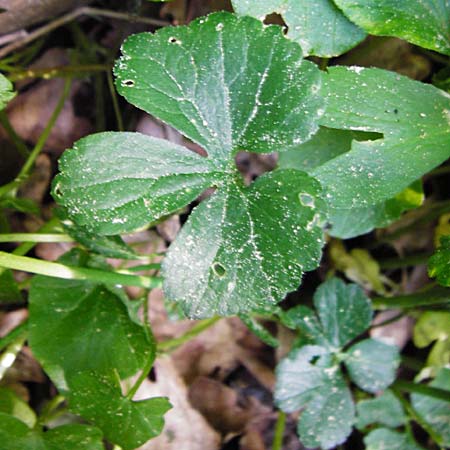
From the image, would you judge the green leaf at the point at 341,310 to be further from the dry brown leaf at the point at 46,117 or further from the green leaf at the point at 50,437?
the dry brown leaf at the point at 46,117

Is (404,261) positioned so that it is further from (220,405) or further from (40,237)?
(40,237)

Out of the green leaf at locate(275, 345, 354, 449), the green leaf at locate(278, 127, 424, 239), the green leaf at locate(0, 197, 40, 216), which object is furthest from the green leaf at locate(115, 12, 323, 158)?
the green leaf at locate(275, 345, 354, 449)

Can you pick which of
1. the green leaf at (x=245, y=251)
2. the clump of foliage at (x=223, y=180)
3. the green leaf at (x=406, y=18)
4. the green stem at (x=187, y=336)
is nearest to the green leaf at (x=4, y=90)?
the clump of foliage at (x=223, y=180)

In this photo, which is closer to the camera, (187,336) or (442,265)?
(442,265)

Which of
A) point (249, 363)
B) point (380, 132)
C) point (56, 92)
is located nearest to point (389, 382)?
point (249, 363)

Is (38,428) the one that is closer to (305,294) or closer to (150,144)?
Answer: (150,144)

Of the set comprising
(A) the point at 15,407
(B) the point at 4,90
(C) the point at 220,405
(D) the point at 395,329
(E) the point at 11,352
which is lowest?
(C) the point at 220,405

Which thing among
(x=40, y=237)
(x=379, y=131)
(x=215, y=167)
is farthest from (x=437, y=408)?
(x=40, y=237)
